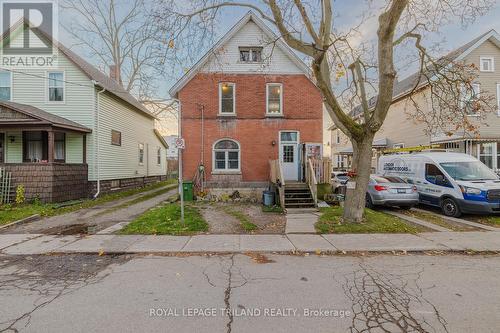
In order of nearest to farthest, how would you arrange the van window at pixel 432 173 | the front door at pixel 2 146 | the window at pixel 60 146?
the van window at pixel 432 173, the front door at pixel 2 146, the window at pixel 60 146

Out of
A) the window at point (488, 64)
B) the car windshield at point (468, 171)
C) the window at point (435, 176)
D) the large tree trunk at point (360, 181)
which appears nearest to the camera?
the large tree trunk at point (360, 181)

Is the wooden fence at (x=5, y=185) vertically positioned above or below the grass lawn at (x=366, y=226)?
above

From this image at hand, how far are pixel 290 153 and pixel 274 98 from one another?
3213 mm

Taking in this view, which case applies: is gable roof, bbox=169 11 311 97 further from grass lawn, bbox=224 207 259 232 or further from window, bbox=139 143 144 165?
window, bbox=139 143 144 165

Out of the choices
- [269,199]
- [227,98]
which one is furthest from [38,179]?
[269,199]

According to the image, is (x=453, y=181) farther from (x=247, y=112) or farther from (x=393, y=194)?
(x=247, y=112)

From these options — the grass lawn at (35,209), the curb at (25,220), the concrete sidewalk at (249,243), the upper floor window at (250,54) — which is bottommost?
the concrete sidewalk at (249,243)

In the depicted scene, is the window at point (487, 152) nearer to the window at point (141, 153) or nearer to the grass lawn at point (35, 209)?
the grass lawn at point (35, 209)

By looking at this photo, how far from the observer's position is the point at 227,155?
15.1 m

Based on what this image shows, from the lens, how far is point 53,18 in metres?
15.9

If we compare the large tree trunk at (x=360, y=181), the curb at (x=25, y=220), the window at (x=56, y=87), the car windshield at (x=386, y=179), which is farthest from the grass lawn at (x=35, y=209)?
the car windshield at (x=386, y=179)

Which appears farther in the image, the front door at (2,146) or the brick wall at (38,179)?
the front door at (2,146)

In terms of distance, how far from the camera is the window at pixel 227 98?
49.9ft

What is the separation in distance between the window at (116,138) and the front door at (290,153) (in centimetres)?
1039
